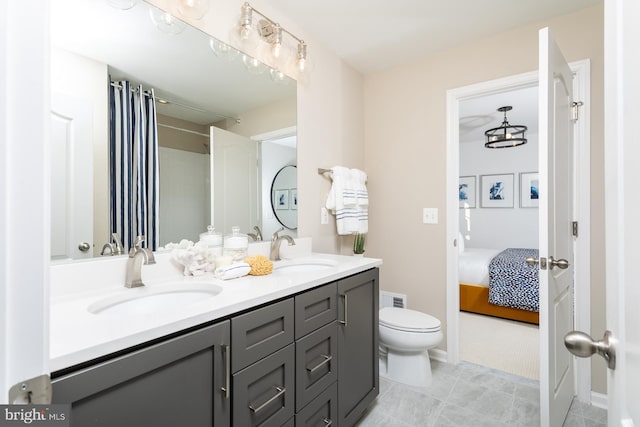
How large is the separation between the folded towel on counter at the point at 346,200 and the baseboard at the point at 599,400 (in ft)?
5.62

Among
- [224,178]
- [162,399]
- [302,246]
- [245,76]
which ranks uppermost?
[245,76]

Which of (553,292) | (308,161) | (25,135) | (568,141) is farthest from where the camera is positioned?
(308,161)

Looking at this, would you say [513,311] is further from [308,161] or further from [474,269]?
[308,161]

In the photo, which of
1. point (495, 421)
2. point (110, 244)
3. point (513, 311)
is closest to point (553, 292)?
point (495, 421)

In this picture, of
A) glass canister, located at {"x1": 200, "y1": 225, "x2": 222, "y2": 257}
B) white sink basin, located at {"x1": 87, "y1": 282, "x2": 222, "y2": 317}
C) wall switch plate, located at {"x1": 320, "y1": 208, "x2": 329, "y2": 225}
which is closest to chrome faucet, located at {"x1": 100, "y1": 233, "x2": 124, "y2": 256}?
white sink basin, located at {"x1": 87, "y1": 282, "x2": 222, "y2": 317}

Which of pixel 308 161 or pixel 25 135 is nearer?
pixel 25 135

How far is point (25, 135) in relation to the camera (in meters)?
0.36

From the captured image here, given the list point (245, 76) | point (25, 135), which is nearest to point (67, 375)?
point (25, 135)

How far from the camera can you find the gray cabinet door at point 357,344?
57.5 inches

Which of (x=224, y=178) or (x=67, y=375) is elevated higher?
(x=224, y=178)

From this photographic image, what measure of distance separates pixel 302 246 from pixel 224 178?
2.23ft

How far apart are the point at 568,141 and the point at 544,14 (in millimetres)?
895

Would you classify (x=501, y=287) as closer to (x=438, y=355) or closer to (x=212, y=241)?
(x=438, y=355)

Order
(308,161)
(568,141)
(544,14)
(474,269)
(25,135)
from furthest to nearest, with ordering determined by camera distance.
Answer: (474,269) < (308,161) < (544,14) < (568,141) < (25,135)
